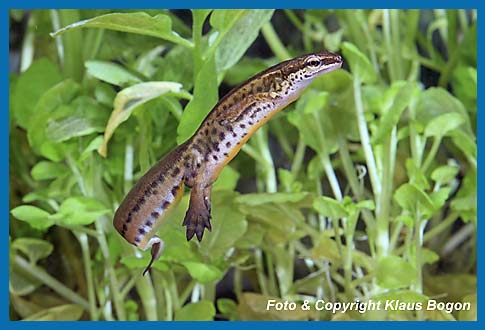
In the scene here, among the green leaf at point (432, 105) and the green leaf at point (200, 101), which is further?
the green leaf at point (432, 105)

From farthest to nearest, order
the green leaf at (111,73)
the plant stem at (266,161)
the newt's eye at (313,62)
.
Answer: the plant stem at (266,161) → the green leaf at (111,73) → the newt's eye at (313,62)

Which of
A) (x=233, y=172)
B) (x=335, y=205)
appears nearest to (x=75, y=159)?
(x=233, y=172)

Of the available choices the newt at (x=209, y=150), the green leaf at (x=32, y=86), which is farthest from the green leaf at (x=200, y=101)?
the green leaf at (x=32, y=86)

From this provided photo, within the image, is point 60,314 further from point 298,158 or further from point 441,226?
point 441,226

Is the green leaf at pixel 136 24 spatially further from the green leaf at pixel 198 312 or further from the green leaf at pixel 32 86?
the green leaf at pixel 198 312

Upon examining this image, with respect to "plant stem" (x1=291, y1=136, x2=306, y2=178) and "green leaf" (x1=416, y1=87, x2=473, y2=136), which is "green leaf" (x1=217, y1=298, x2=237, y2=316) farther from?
"green leaf" (x1=416, y1=87, x2=473, y2=136)

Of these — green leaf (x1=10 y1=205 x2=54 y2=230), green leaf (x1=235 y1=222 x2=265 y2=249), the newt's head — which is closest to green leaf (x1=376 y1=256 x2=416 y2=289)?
green leaf (x1=235 y1=222 x2=265 y2=249)

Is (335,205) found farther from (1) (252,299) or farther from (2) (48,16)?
(2) (48,16)

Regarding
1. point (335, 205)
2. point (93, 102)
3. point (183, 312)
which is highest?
point (93, 102)
